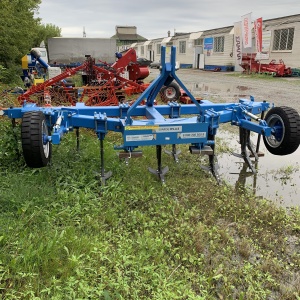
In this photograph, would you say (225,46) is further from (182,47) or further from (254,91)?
(254,91)

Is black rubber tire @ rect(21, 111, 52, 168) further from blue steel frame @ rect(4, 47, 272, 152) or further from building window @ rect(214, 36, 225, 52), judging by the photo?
building window @ rect(214, 36, 225, 52)

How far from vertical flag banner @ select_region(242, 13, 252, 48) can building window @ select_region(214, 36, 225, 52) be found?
787 cm

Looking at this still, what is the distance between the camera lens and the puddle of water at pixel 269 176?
154 inches

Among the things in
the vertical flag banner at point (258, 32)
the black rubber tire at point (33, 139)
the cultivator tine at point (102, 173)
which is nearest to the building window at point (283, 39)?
the vertical flag banner at point (258, 32)

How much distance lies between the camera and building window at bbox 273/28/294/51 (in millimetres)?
23281

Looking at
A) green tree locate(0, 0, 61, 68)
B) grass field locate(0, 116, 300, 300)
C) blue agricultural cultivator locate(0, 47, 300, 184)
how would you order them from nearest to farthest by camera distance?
grass field locate(0, 116, 300, 300), blue agricultural cultivator locate(0, 47, 300, 184), green tree locate(0, 0, 61, 68)

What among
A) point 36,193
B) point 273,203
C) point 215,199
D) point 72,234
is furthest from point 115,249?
point 273,203

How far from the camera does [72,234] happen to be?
266 centimetres

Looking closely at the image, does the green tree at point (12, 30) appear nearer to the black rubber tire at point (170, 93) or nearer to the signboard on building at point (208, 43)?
the black rubber tire at point (170, 93)

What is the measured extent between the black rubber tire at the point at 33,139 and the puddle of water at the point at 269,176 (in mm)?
2478

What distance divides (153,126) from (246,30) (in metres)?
22.3

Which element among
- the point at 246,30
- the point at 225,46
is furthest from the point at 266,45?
the point at 225,46

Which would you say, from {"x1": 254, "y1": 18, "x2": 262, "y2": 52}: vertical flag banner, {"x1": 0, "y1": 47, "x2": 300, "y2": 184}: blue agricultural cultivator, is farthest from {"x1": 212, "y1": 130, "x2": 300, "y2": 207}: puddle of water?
{"x1": 254, "y1": 18, "x2": 262, "y2": 52}: vertical flag banner

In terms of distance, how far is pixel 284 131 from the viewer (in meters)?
3.89
